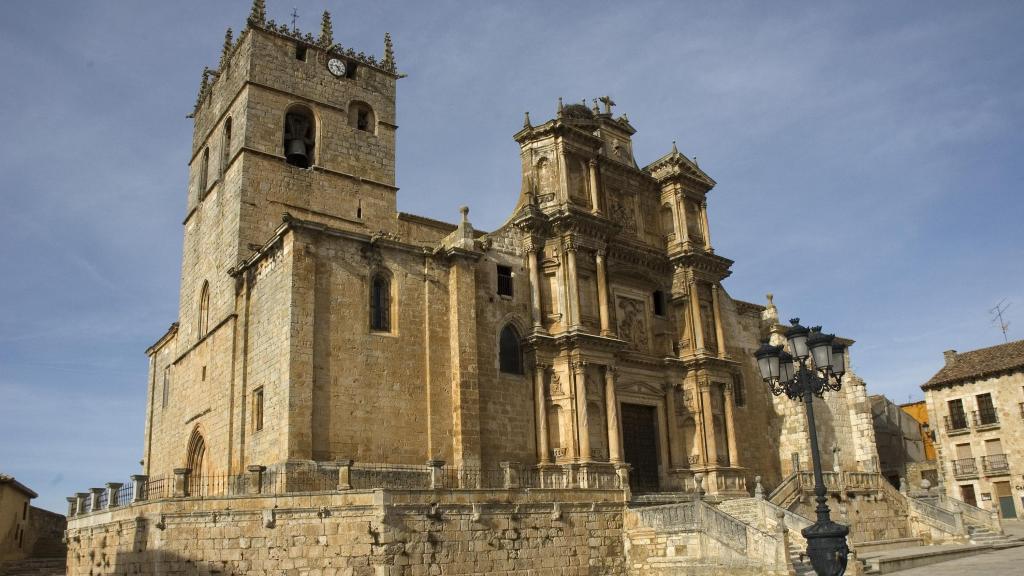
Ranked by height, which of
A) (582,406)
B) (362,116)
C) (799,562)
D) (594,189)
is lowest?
(799,562)

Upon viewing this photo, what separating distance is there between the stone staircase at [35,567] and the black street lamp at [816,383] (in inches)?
1020

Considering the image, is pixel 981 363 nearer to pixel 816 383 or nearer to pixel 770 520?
pixel 770 520

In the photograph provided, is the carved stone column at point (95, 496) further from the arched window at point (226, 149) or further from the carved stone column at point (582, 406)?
the carved stone column at point (582, 406)

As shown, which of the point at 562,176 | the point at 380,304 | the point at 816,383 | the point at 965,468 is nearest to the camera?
the point at 816,383

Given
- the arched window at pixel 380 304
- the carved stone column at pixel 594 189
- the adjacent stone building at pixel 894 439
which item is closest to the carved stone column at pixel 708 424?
the carved stone column at pixel 594 189

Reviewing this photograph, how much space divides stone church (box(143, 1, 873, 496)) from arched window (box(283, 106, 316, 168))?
0.24ft

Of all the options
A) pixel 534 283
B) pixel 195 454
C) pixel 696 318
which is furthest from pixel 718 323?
pixel 195 454

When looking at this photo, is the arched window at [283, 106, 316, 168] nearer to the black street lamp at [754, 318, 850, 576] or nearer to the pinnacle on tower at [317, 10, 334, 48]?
the pinnacle on tower at [317, 10, 334, 48]

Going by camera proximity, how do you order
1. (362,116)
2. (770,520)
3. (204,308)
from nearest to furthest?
(770,520) → (204,308) → (362,116)

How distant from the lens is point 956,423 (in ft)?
122

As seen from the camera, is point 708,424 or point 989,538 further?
point 708,424

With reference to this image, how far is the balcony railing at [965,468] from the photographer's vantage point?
118 ft

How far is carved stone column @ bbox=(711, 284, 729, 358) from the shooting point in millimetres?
29000

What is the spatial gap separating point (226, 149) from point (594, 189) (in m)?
12.3
